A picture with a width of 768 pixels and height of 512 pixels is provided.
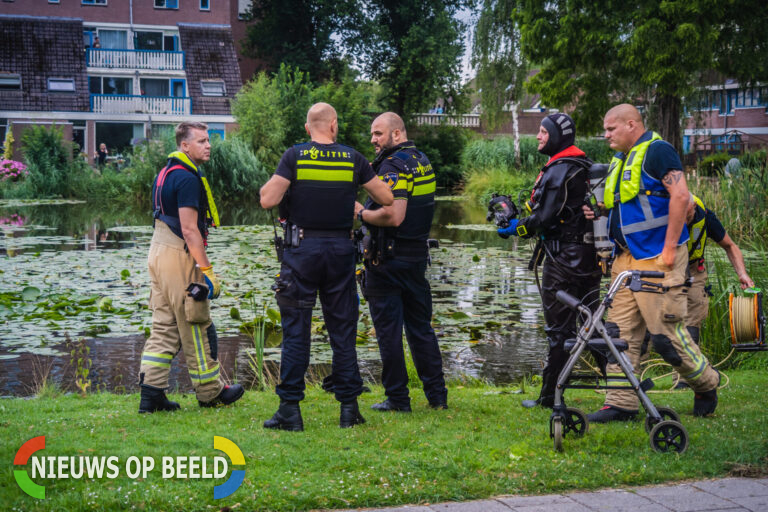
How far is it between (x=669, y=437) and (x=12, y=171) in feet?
101

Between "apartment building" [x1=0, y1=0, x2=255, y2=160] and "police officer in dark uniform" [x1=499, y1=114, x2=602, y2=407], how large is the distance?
3803cm

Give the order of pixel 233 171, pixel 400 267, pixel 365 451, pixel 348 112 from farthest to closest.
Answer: pixel 348 112 → pixel 233 171 → pixel 400 267 → pixel 365 451

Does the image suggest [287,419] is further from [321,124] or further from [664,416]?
[664,416]

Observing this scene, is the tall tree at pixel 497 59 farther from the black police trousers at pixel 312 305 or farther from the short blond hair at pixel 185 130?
the black police trousers at pixel 312 305

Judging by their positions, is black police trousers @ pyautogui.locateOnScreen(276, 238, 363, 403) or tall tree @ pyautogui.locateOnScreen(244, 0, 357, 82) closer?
black police trousers @ pyautogui.locateOnScreen(276, 238, 363, 403)

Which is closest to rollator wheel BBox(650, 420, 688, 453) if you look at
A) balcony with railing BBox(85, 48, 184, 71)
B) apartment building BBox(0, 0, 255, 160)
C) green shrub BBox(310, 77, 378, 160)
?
green shrub BBox(310, 77, 378, 160)

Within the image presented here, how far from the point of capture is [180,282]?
5.93m

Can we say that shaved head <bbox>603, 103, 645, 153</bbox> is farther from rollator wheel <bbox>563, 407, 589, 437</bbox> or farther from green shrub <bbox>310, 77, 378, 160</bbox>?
green shrub <bbox>310, 77, 378, 160</bbox>

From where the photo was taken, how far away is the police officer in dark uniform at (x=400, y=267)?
19.7 ft

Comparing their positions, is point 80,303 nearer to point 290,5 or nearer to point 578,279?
point 578,279

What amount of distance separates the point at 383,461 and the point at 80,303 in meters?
7.22

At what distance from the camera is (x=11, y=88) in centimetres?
4219

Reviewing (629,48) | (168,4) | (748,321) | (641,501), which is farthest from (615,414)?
(168,4)

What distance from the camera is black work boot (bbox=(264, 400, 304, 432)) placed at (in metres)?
5.43
